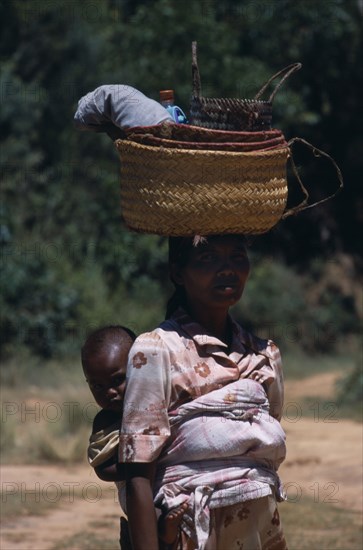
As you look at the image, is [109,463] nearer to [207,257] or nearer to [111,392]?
[111,392]

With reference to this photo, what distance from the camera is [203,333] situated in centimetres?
338

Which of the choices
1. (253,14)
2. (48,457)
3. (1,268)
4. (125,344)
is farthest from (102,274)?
(125,344)

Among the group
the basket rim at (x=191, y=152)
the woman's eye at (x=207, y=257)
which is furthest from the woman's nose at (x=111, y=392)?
the basket rim at (x=191, y=152)

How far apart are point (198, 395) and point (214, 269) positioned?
1.20 ft

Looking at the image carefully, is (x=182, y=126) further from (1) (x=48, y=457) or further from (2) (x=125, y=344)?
(1) (x=48, y=457)

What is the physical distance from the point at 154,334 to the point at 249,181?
1.65 feet

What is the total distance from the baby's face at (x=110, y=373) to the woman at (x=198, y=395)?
7.9 inches

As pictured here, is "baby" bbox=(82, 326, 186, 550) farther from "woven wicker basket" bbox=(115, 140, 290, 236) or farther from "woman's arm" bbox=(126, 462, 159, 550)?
"woven wicker basket" bbox=(115, 140, 290, 236)

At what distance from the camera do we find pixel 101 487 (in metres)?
8.20

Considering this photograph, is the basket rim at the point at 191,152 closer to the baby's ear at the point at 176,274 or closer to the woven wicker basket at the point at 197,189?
the woven wicker basket at the point at 197,189

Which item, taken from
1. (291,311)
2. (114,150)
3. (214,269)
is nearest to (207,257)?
(214,269)

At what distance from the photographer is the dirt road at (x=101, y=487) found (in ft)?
23.1

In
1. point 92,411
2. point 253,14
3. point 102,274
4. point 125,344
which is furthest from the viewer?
point 253,14

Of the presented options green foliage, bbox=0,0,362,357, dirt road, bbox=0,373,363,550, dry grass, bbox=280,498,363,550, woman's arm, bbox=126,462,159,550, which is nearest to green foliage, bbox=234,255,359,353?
green foliage, bbox=0,0,362,357
